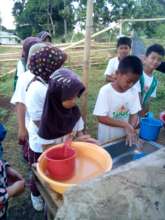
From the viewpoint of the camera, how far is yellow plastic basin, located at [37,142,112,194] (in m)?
1.17

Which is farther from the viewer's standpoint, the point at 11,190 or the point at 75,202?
the point at 11,190

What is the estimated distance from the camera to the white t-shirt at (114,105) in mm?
2053

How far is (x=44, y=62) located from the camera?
180cm

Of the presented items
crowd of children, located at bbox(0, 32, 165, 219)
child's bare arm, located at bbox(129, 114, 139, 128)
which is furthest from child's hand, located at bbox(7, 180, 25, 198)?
child's bare arm, located at bbox(129, 114, 139, 128)

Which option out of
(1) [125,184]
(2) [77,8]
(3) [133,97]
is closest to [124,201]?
(1) [125,184]

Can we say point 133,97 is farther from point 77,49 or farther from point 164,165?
point 77,49

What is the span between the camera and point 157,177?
2.61 ft

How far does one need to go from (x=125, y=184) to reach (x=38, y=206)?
156cm

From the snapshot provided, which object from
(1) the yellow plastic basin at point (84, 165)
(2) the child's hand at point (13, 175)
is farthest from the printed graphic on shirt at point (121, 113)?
(2) the child's hand at point (13, 175)

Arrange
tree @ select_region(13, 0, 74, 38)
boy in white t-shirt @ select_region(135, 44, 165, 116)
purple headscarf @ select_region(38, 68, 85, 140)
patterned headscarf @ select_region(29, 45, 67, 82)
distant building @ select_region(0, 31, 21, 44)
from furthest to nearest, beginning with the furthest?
tree @ select_region(13, 0, 74, 38), distant building @ select_region(0, 31, 21, 44), boy in white t-shirt @ select_region(135, 44, 165, 116), patterned headscarf @ select_region(29, 45, 67, 82), purple headscarf @ select_region(38, 68, 85, 140)

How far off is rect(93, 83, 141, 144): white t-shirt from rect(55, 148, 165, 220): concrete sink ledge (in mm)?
1273

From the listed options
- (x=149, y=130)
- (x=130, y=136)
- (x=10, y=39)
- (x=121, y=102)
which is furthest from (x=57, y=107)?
(x=10, y=39)

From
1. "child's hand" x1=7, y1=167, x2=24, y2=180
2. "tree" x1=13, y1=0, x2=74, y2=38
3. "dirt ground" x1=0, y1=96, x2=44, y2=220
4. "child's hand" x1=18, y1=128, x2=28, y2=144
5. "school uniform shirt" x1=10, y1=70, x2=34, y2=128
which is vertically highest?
"tree" x1=13, y1=0, x2=74, y2=38

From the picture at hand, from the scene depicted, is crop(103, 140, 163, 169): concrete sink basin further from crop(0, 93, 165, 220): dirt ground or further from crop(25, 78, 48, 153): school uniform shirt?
crop(0, 93, 165, 220): dirt ground
